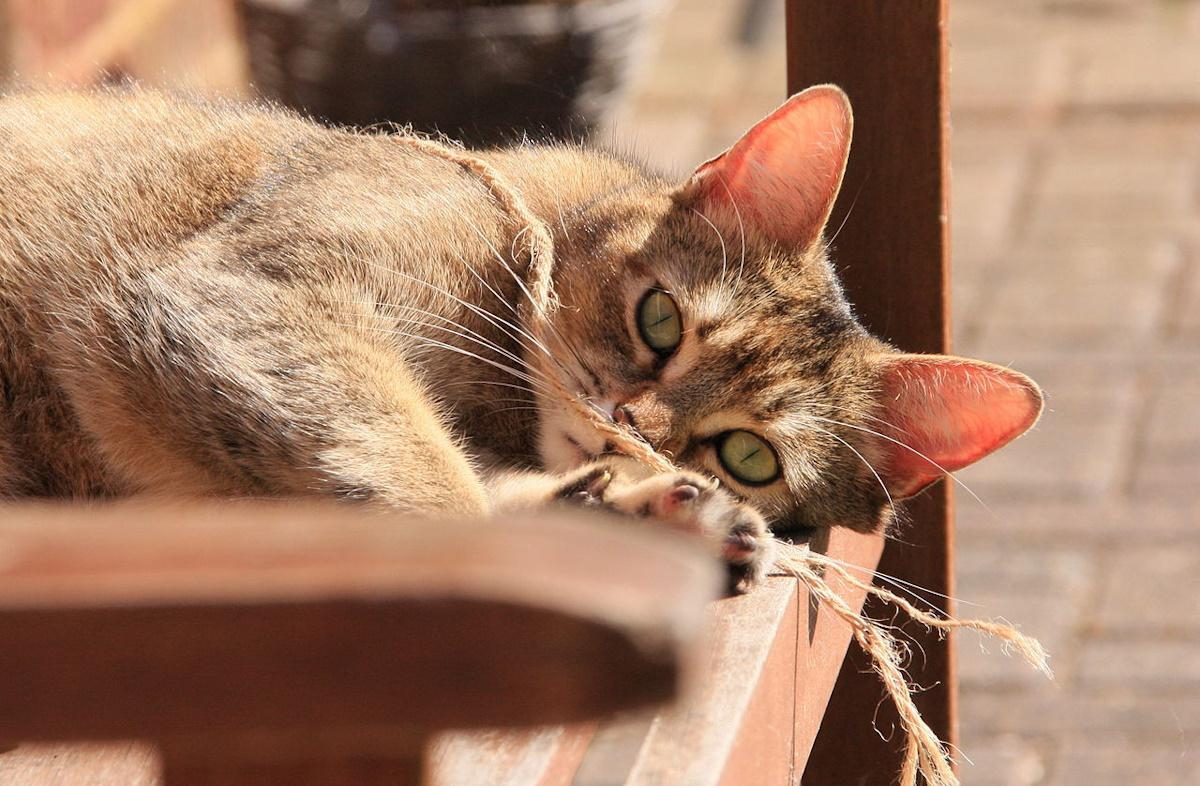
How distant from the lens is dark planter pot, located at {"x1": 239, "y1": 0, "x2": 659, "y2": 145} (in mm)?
3213

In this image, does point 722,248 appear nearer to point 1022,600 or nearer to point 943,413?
point 943,413

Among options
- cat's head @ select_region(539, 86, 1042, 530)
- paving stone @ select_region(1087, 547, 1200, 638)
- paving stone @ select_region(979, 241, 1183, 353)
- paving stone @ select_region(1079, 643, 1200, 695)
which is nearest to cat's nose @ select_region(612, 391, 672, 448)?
cat's head @ select_region(539, 86, 1042, 530)

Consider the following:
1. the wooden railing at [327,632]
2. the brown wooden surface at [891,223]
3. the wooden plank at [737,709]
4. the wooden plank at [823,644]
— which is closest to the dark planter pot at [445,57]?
the brown wooden surface at [891,223]

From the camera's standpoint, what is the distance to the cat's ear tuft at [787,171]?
64.5 inches

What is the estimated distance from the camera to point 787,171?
69.7 inches

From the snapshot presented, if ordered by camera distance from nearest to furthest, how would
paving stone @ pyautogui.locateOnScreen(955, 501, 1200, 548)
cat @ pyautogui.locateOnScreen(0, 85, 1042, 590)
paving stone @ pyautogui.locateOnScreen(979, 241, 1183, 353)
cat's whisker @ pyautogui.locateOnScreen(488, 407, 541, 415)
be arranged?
cat @ pyautogui.locateOnScreen(0, 85, 1042, 590)
cat's whisker @ pyautogui.locateOnScreen(488, 407, 541, 415)
paving stone @ pyautogui.locateOnScreen(955, 501, 1200, 548)
paving stone @ pyautogui.locateOnScreen(979, 241, 1183, 353)

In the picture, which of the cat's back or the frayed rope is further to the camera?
the cat's back

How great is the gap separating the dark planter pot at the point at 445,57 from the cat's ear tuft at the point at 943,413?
5.12 feet

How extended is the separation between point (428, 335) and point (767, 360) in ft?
1.31

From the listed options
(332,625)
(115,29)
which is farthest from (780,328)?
(115,29)

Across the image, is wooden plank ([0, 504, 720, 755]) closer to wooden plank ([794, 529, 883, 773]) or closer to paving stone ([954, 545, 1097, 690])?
wooden plank ([794, 529, 883, 773])

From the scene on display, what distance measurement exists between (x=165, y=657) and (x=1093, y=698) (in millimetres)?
2597

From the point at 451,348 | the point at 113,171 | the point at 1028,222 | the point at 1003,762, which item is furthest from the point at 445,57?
the point at 1028,222

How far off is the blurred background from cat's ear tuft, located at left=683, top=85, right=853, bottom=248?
637 millimetres
